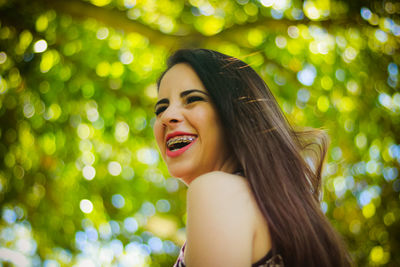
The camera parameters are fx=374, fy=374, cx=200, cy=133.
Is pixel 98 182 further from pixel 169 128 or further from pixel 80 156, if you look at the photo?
pixel 169 128

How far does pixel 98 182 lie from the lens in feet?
10.3

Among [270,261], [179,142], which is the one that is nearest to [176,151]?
[179,142]

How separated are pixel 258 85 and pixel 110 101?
219 centimetres

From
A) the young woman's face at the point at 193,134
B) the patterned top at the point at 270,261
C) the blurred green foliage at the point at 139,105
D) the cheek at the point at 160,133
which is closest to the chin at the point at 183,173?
the young woman's face at the point at 193,134

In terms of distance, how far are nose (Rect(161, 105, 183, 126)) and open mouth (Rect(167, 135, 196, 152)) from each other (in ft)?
0.16

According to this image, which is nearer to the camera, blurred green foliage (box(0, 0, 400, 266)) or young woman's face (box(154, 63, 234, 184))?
young woman's face (box(154, 63, 234, 184))

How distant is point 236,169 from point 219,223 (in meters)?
0.31

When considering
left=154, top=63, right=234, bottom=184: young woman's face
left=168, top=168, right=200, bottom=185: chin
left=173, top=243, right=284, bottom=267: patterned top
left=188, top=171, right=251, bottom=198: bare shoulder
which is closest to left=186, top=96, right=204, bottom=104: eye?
left=154, top=63, right=234, bottom=184: young woman's face

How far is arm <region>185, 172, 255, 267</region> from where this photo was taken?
2.63ft

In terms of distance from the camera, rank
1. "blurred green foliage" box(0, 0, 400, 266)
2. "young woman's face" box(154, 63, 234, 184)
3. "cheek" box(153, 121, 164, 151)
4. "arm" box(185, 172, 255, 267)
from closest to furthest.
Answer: "arm" box(185, 172, 255, 267) → "young woman's face" box(154, 63, 234, 184) → "cheek" box(153, 121, 164, 151) → "blurred green foliage" box(0, 0, 400, 266)

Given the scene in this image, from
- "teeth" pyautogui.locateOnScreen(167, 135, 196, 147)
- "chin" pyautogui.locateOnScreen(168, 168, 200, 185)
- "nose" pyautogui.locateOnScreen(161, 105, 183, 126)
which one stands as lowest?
"chin" pyautogui.locateOnScreen(168, 168, 200, 185)

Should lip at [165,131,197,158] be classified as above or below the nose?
below

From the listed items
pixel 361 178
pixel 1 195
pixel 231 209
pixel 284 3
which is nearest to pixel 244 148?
pixel 231 209

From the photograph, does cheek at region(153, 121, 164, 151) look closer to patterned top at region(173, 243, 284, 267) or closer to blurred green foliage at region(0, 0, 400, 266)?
patterned top at region(173, 243, 284, 267)
